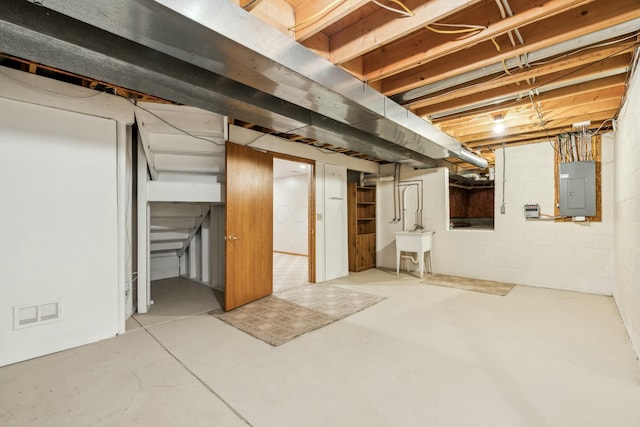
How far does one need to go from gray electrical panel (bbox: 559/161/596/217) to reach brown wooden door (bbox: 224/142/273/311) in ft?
13.9

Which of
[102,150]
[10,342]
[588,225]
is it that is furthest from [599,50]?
[10,342]

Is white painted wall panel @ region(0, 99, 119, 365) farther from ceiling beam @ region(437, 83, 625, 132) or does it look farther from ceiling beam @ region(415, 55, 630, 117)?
ceiling beam @ region(437, 83, 625, 132)

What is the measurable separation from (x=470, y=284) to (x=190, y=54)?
15.5 feet

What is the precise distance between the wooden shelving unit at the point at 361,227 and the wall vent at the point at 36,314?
172 inches

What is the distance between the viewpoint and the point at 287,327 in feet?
9.43

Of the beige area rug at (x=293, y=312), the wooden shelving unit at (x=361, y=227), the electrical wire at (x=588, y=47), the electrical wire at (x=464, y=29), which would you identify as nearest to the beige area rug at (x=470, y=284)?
the wooden shelving unit at (x=361, y=227)

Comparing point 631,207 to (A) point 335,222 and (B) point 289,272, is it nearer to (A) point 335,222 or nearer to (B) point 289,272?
(A) point 335,222

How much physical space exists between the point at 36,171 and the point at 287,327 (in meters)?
2.52

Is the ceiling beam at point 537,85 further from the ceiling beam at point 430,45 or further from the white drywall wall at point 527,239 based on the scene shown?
the white drywall wall at point 527,239

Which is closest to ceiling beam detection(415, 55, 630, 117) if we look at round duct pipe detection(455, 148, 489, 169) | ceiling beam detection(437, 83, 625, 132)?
ceiling beam detection(437, 83, 625, 132)

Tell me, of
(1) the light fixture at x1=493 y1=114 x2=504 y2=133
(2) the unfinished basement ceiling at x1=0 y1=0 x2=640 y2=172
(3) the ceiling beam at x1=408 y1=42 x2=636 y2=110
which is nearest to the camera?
(2) the unfinished basement ceiling at x1=0 y1=0 x2=640 y2=172

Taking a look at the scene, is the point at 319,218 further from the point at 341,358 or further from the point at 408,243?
the point at 341,358

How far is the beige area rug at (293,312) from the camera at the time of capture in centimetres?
279

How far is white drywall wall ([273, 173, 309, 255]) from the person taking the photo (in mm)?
7801
